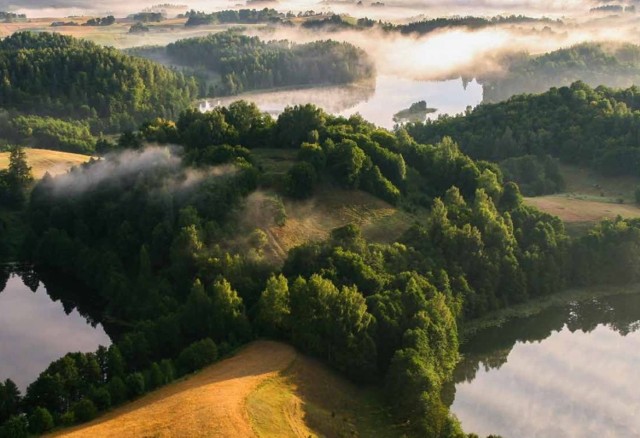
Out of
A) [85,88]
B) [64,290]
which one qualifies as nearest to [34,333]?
[64,290]

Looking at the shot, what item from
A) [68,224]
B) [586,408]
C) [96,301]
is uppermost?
[68,224]

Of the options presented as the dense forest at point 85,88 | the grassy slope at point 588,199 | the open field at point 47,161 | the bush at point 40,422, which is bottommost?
the grassy slope at point 588,199

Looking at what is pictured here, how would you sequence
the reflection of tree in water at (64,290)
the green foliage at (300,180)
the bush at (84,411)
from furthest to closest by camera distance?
the green foliage at (300,180) < the reflection of tree in water at (64,290) < the bush at (84,411)

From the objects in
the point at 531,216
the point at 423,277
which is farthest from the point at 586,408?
the point at 531,216

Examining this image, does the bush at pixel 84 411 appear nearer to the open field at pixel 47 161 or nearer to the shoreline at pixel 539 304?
the shoreline at pixel 539 304

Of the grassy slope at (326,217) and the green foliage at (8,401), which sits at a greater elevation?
the grassy slope at (326,217)

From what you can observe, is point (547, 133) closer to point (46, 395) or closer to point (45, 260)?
point (45, 260)

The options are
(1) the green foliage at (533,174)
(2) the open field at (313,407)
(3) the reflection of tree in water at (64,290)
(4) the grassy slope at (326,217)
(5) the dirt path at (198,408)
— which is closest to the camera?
(5) the dirt path at (198,408)

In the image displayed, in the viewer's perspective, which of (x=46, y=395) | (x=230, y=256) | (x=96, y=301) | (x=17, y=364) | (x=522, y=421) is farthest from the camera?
(x=96, y=301)

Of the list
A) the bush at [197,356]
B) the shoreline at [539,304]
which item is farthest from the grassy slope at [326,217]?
the bush at [197,356]
